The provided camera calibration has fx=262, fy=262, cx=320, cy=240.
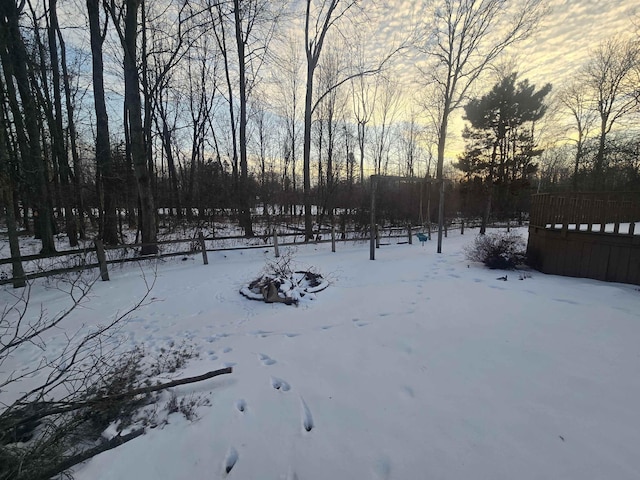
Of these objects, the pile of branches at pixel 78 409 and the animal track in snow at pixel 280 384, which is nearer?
the pile of branches at pixel 78 409

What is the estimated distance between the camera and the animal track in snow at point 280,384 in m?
2.93

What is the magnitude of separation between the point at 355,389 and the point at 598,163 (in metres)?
26.3

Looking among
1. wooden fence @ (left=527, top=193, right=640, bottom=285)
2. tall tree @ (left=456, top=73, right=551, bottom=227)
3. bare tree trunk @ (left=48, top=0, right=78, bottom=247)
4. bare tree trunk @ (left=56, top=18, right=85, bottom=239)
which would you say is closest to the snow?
wooden fence @ (left=527, top=193, right=640, bottom=285)

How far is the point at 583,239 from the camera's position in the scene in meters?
6.37

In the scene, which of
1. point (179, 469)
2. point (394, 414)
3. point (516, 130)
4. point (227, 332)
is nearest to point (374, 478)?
point (394, 414)

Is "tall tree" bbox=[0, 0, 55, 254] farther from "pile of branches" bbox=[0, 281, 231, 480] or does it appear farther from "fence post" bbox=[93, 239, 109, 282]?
"pile of branches" bbox=[0, 281, 231, 480]

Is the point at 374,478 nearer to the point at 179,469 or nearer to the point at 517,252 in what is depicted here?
the point at 179,469

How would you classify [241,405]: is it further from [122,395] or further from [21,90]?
[21,90]

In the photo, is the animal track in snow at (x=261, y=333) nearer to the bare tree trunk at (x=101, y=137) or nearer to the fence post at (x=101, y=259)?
the fence post at (x=101, y=259)

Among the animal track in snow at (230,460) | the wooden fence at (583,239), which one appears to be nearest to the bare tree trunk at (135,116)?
the animal track in snow at (230,460)

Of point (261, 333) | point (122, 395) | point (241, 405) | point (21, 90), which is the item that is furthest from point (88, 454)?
point (21, 90)

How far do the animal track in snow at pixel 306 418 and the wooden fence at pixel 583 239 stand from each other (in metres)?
7.47

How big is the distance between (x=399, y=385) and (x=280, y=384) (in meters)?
1.33

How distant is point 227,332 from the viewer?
438 centimetres
